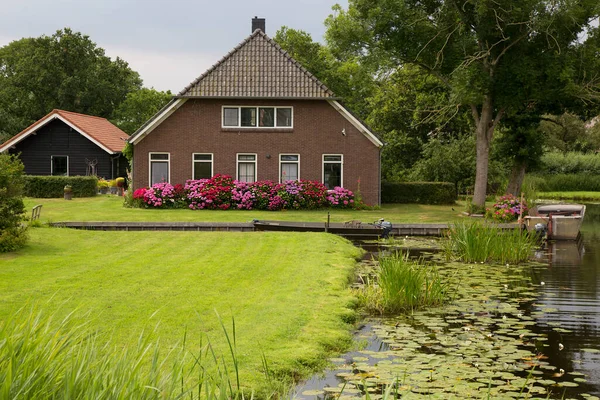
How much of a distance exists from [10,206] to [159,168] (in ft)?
54.5

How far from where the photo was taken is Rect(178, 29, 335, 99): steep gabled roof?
32000 millimetres

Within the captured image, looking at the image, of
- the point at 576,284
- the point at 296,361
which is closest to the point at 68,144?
the point at 576,284

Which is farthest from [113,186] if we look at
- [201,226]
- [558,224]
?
[558,224]

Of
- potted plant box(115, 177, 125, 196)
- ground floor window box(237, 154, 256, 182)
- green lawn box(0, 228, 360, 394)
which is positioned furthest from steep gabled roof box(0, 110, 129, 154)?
green lawn box(0, 228, 360, 394)

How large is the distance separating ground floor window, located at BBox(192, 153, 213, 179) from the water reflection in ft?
50.8

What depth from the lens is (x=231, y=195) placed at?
102 ft

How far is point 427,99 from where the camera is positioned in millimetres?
41844

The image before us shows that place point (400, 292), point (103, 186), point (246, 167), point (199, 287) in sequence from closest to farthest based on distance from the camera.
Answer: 1. point (400, 292)
2. point (199, 287)
3. point (246, 167)
4. point (103, 186)

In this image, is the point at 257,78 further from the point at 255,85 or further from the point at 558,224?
the point at 558,224

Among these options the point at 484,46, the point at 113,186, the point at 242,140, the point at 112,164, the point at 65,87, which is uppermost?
the point at 65,87

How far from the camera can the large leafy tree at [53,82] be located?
59.3 m

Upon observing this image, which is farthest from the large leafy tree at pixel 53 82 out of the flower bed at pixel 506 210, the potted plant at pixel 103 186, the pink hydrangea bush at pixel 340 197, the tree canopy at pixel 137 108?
the flower bed at pixel 506 210

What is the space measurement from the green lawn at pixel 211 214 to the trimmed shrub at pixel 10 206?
7531 mm

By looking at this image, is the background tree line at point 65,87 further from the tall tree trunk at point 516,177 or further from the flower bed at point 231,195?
the tall tree trunk at point 516,177
